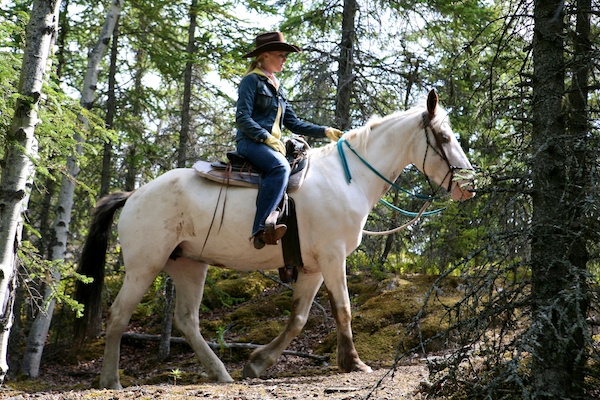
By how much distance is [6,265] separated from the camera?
14.7ft

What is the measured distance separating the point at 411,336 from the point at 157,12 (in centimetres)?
736

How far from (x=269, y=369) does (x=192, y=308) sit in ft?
7.85

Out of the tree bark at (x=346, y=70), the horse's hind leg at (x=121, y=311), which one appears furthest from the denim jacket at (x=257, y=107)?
the tree bark at (x=346, y=70)

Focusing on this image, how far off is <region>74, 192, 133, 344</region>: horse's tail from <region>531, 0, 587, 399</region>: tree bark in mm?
4528

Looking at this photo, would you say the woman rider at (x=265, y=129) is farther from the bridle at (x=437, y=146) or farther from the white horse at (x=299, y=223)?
the bridle at (x=437, y=146)

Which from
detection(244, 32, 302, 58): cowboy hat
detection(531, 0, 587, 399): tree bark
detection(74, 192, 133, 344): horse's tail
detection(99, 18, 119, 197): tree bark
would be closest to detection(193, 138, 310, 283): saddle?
detection(244, 32, 302, 58): cowboy hat

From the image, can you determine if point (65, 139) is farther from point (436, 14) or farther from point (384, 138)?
point (436, 14)

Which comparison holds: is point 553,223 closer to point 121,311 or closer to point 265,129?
point 265,129

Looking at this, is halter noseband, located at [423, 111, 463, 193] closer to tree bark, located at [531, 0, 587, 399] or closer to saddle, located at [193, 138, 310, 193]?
saddle, located at [193, 138, 310, 193]

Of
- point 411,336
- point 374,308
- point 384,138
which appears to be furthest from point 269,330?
point 384,138

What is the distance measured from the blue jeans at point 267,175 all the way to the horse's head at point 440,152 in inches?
57.4

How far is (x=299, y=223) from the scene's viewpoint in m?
6.21

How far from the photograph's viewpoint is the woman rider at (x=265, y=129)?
5941 millimetres

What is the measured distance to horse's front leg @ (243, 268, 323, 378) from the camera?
6.54m
